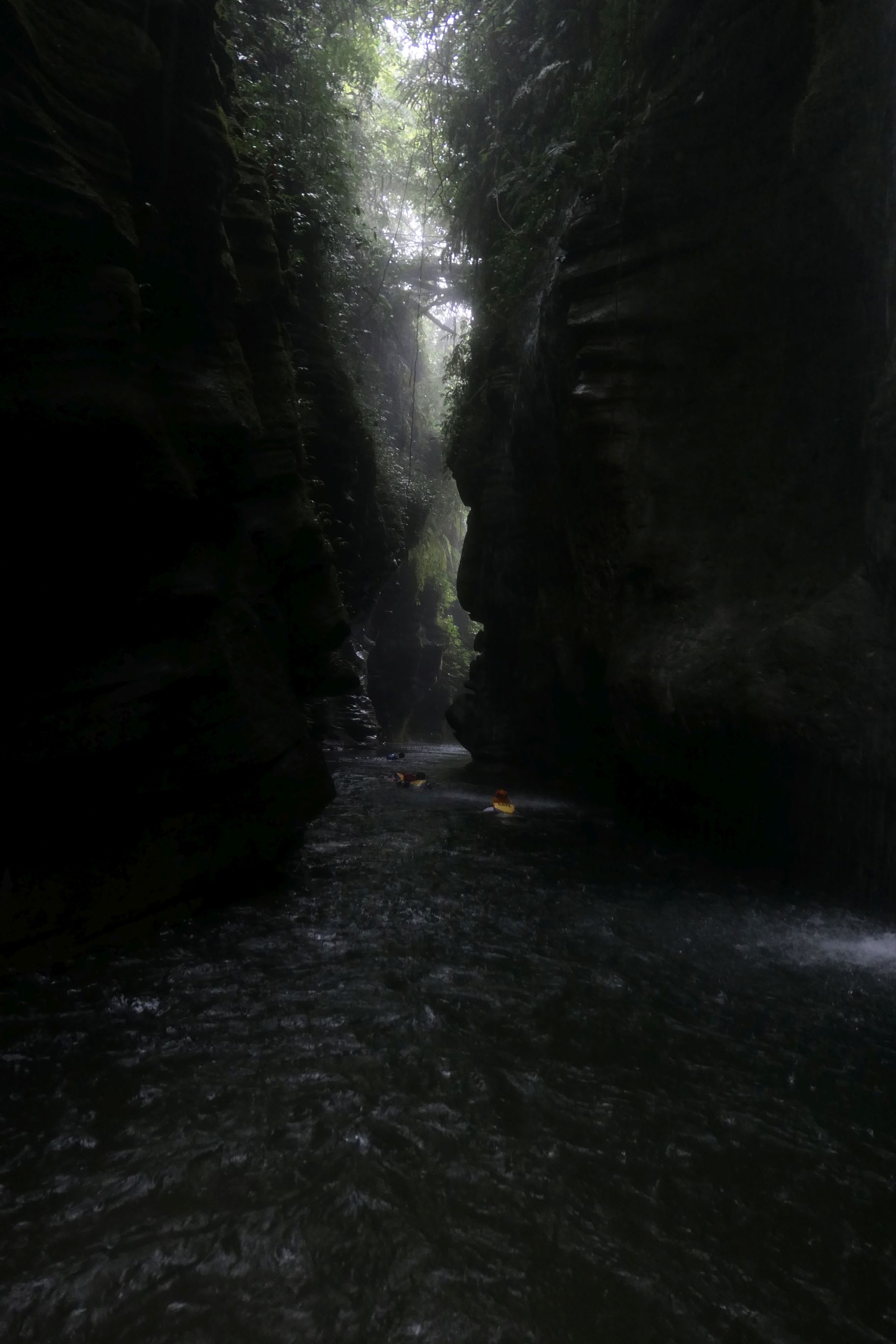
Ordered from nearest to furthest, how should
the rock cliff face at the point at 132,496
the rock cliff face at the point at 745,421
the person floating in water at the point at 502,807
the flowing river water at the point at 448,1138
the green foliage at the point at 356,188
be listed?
the flowing river water at the point at 448,1138 < the rock cliff face at the point at 132,496 < the rock cliff face at the point at 745,421 < the person floating in water at the point at 502,807 < the green foliage at the point at 356,188

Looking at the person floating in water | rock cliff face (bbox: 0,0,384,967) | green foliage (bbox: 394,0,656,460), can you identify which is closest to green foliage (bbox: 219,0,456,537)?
green foliage (bbox: 394,0,656,460)

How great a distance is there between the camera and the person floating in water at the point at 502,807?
12891 millimetres

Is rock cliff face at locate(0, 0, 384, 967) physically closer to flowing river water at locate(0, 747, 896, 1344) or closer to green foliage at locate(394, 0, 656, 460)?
flowing river water at locate(0, 747, 896, 1344)

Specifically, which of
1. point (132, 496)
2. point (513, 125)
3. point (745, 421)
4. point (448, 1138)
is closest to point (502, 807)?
point (745, 421)

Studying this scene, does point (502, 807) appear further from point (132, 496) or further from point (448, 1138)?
point (448, 1138)

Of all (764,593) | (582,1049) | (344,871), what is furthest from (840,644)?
(344,871)

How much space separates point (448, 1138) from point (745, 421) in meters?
9.33

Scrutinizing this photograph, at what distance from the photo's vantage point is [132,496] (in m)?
6.19

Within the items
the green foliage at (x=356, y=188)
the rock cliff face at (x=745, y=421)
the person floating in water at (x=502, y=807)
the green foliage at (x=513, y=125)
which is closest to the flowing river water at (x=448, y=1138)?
the rock cliff face at (x=745, y=421)

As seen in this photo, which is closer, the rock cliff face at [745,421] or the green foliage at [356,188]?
the rock cliff face at [745,421]

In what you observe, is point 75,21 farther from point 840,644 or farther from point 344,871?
point 840,644

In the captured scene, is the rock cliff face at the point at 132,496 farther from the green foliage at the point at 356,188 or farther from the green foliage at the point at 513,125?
the green foliage at the point at 513,125

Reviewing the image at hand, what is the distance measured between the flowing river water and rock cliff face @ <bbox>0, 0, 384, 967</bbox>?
101 cm

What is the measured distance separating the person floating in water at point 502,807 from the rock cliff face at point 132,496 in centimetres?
494
